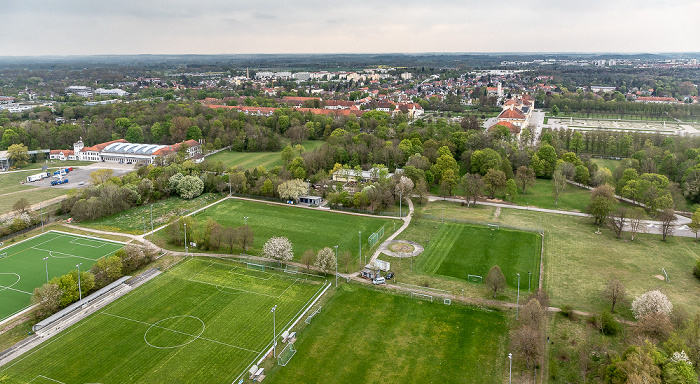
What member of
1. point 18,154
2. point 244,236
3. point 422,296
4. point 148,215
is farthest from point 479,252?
point 18,154

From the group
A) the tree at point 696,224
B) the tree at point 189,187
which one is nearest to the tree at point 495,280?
the tree at point 696,224

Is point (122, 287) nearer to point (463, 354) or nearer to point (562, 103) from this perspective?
point (463, 354)

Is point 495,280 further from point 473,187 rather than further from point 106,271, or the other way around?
point 106,271

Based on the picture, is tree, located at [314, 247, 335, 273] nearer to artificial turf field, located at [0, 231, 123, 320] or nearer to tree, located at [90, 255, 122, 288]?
tree, located at [90, 255, 122, 288]

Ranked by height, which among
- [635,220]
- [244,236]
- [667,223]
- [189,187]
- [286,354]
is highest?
[189,187]

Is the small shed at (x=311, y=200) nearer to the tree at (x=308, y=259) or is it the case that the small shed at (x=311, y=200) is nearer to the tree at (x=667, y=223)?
Answer: the tree at (x=308, y=259)

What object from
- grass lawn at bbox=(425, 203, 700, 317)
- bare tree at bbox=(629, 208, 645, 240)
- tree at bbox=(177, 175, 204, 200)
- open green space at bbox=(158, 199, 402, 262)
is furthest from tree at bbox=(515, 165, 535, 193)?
tree at bbox=(177, 175, 204, 200)
